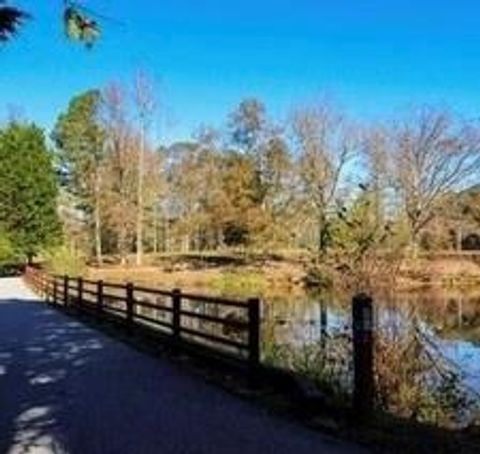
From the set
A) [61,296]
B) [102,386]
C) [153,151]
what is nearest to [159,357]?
[102,386]

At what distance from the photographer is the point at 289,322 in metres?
28.6

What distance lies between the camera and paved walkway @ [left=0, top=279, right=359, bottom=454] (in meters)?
9.39

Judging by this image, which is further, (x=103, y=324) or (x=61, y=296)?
(x=61, y=296)

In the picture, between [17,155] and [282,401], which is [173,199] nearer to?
[17,155]

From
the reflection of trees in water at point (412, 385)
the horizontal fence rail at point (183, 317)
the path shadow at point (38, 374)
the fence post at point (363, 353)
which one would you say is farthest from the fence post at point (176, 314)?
the fence post at point (363, 353)

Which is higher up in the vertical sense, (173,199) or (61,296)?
(173,199)

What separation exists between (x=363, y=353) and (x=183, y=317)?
17325 millimetres

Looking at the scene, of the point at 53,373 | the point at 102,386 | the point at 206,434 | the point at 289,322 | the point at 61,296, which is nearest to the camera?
the point at 206,434

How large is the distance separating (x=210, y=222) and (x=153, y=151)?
394 inches

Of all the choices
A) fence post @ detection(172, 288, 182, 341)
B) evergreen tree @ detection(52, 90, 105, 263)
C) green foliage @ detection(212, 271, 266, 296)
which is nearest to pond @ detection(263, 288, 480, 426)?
fence post @ detection(172, 288, 182, 341)

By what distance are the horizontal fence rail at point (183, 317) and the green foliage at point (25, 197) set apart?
3204 cm

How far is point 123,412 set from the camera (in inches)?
448

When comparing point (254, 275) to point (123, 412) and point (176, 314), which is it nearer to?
point (176, 314)

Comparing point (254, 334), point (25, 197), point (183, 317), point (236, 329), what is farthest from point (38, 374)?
point (25, 197)
